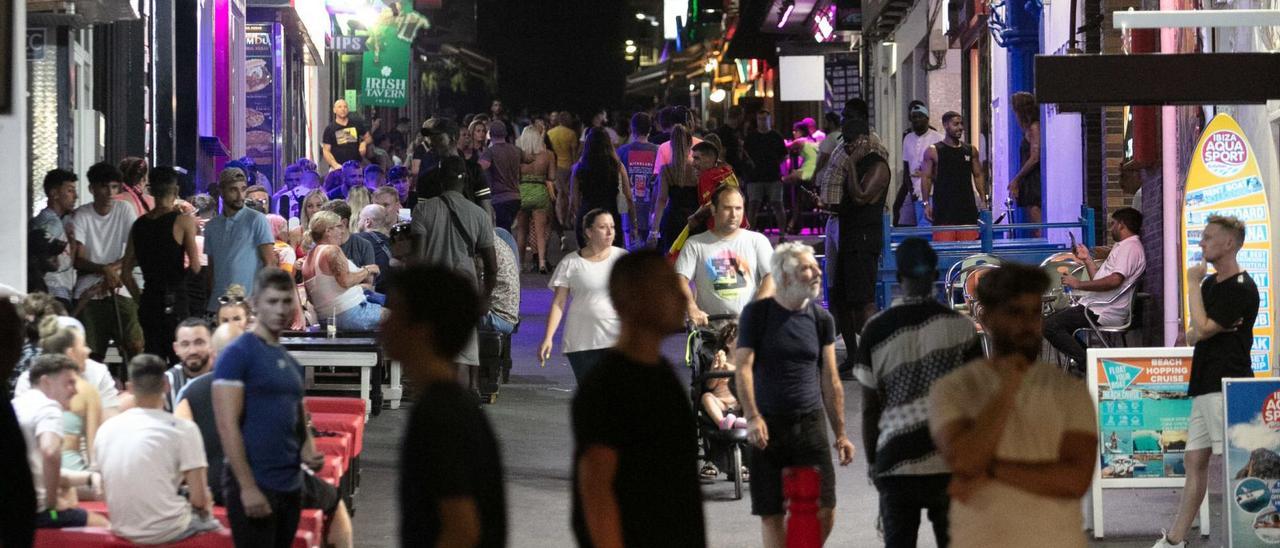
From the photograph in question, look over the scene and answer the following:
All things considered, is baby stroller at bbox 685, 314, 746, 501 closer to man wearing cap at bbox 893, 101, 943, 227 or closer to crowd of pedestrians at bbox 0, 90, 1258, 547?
crowd of pedestrians at bbox 0, 90, 1258, 547

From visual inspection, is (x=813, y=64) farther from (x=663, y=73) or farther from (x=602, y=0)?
(x=602, y=0)

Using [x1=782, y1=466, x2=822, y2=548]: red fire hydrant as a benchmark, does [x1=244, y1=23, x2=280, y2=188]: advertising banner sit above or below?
above

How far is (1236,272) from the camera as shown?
9.48 m

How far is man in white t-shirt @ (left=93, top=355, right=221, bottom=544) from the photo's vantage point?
8.19 meters

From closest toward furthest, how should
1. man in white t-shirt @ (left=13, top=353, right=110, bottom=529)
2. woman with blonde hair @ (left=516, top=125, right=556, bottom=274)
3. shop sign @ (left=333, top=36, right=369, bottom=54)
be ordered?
1. man in white t-shirt @ (left=13, top=353, right=110, bottom=529)
2. woman with blonde hair @ (left=516, top=125, right=556, bottom=274)
3. shop sign @ (left=333, top=36, right=369, bottom=54)

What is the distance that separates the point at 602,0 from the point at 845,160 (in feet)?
263

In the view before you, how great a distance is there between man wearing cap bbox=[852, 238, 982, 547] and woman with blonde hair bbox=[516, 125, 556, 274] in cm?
1616

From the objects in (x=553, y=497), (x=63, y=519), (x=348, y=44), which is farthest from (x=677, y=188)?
(x=348, y=44)

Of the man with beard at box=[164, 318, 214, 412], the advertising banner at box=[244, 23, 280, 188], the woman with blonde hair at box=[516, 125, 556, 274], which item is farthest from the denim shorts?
the advertising banner at box=[244, 23, 280, 188]

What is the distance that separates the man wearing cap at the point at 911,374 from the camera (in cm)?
719

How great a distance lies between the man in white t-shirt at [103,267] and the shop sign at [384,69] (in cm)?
2392

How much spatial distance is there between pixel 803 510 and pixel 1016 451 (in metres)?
1.91

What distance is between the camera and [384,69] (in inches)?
1489

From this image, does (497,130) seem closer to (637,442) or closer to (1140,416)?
(1140,416)
